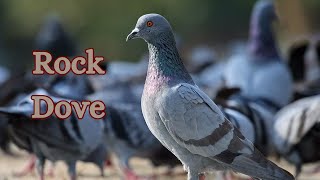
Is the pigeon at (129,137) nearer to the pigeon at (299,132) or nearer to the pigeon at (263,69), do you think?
the pigeon at (299,132)

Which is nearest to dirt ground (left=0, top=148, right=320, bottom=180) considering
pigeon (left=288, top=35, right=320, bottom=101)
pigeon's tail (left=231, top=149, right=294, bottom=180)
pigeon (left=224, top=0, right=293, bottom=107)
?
pigeon (left=224, top=0, right=293, bottom=107)

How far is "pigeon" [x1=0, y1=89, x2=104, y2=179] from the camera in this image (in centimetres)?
657

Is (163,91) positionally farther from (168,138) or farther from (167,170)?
(167,170)

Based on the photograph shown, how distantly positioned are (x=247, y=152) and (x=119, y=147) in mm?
2634

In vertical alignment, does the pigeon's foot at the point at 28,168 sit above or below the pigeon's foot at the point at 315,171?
above

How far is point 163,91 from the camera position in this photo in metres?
5.27

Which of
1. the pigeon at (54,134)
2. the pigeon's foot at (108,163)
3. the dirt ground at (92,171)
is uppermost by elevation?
the pigeon at (54,134)

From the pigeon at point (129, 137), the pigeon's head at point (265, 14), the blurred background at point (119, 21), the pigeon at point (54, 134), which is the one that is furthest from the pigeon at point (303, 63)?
the blurred background at point (119, 21)

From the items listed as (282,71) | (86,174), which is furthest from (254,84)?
(86,174)

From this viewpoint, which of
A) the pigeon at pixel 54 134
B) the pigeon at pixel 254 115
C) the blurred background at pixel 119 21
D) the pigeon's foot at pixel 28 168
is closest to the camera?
the pigeon at pixel 54 134

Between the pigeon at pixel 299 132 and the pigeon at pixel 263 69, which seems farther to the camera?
the pigeon at pixel 263 69

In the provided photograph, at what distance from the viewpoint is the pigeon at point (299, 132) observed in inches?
288

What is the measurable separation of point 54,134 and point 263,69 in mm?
3030

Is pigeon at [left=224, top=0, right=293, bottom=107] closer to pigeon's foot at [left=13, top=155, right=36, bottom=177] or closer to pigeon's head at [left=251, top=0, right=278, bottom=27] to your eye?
pigeon's head at [left=251, top=0, right=278, bottom=27]
